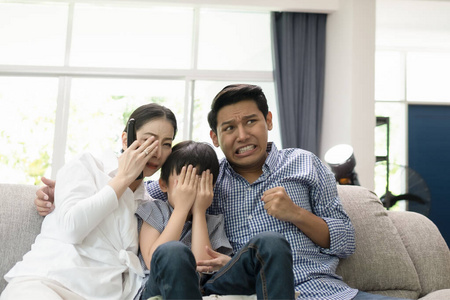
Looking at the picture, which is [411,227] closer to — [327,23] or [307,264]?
[307,264]

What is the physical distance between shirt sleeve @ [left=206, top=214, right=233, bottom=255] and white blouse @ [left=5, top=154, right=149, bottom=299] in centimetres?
24

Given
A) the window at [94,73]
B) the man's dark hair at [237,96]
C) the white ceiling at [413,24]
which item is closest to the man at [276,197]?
the man's dark hair at [237,96]

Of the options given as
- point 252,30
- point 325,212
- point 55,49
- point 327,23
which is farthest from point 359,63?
point 325,212

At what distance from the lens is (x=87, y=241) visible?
4.66ft

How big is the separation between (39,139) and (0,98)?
0.59 metres

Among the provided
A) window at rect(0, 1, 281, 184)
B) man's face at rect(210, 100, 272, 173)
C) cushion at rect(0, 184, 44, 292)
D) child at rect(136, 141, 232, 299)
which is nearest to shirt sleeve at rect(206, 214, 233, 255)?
child at rect(136, 141, 232, 299)

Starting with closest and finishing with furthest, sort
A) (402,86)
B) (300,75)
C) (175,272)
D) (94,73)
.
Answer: (175,272)
(94,73)
(300,75)
(402,86)

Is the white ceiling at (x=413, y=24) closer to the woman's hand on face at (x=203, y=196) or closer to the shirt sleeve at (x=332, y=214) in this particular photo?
the shirt sleeve at (x=332, y=214)

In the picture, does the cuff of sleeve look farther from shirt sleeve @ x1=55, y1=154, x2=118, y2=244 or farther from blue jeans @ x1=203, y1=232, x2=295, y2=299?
shirt sleeve @ x1=55, y1=154, x2=118, y2=244

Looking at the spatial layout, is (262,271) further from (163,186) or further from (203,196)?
(163,186)

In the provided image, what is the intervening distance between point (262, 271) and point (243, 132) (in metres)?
0.60

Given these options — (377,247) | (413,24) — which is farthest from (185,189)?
(413,24)

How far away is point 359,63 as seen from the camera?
4.71 meters

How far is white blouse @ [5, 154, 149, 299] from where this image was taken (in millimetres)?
1343
